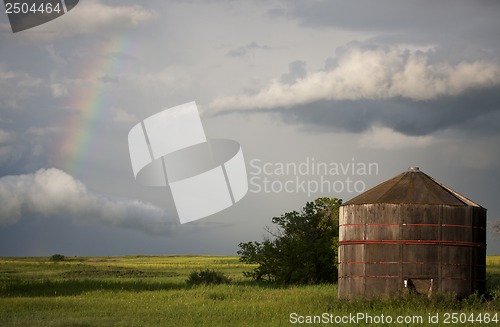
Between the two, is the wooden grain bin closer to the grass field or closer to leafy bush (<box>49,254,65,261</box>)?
the grass field

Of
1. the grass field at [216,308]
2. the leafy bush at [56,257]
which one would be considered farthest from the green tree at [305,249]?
the leafy bush at [56,257]

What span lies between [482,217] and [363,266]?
5.65 metres

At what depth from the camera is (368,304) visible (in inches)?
1166

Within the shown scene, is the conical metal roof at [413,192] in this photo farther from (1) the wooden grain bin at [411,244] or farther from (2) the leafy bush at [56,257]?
(2) the leafy bush at [56,257]

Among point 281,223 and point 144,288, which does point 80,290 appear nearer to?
point 144,288

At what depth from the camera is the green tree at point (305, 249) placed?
147ft

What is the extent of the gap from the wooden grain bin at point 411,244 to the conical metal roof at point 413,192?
4cm

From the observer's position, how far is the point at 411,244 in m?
30.2

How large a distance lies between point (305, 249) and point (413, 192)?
14468 millimetres

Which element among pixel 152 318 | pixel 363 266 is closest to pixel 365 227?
pixel 363 266

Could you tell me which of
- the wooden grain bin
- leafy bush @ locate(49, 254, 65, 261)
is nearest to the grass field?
the wooden grain bin

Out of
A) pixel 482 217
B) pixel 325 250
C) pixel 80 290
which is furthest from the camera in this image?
pixel 325 250

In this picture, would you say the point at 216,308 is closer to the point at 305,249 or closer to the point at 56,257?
the point at 305,249

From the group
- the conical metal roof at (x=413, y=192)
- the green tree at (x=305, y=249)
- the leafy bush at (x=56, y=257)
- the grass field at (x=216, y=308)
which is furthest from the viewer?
the leafy bush at (x=56, y=257)
